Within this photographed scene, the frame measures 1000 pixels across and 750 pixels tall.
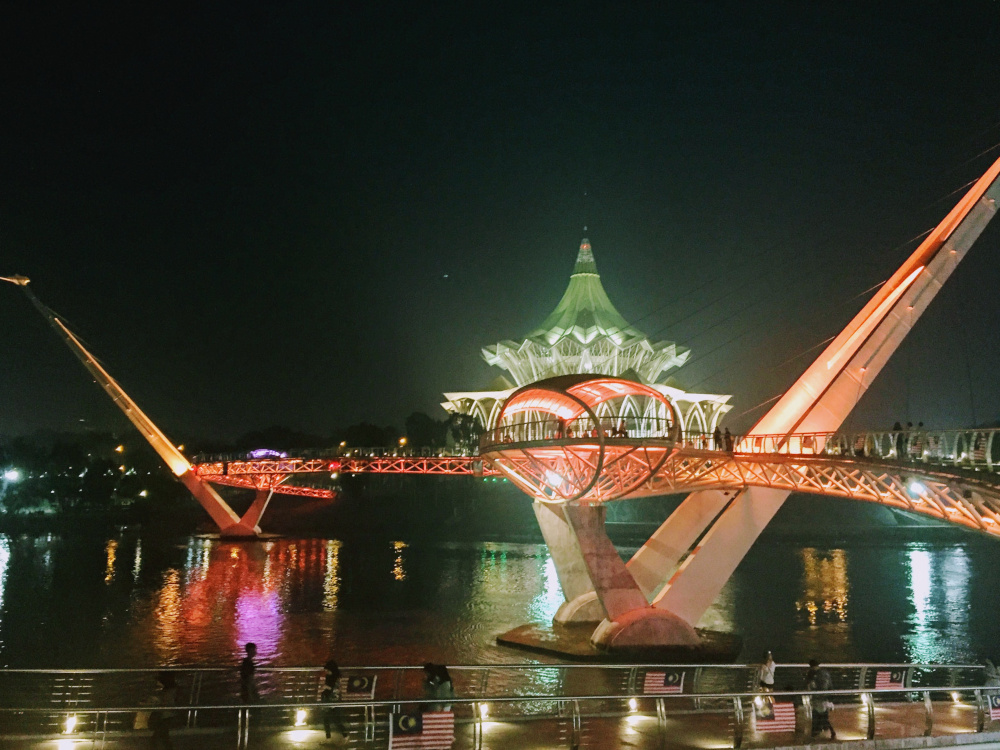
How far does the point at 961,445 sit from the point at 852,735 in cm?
518

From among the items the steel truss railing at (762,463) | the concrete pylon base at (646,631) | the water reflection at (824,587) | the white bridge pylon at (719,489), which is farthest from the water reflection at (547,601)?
the water reflection at (824,587)

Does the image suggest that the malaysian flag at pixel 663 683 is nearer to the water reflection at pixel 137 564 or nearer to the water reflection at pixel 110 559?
the water reflection at pixel 137 564

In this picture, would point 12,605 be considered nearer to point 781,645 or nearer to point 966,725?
point 781,645

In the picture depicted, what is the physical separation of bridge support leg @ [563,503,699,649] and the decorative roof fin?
7586 cm

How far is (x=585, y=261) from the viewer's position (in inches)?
3799

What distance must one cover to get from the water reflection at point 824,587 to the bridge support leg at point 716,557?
25.7 ft

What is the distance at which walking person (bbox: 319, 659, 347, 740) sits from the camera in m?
10.3

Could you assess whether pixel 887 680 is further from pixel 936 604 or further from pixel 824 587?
pixel 824 587

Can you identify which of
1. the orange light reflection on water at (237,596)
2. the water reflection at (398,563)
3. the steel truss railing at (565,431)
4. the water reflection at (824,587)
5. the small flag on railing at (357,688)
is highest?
the steel truss railing at (565,431)

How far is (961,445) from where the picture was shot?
531 inches

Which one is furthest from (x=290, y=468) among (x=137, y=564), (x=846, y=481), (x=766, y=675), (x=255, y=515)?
(x=766, y=675)

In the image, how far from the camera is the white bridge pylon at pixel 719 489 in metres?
21.0

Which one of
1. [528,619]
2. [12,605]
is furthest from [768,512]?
[12,605]

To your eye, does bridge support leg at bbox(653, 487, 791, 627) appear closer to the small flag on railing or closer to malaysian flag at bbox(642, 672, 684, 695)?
malaysian flag at bbox(642, 672, 684, 695)
